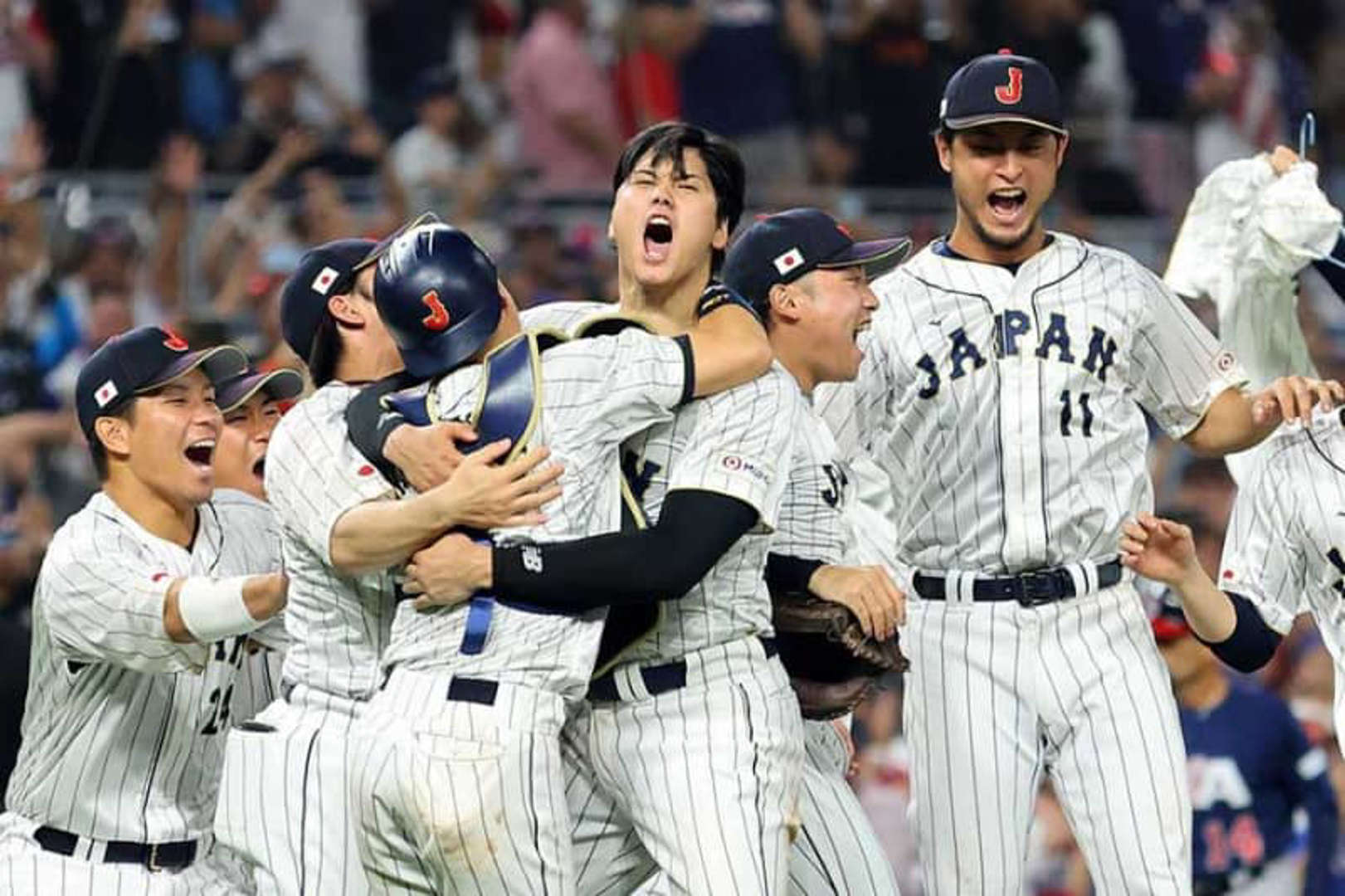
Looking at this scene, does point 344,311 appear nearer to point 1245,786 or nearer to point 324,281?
point 324,281

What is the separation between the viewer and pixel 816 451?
593 cm

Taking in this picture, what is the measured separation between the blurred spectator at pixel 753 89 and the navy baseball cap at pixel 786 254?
20.8ft

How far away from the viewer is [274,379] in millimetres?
6637

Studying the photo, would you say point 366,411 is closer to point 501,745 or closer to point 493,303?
point 493,303

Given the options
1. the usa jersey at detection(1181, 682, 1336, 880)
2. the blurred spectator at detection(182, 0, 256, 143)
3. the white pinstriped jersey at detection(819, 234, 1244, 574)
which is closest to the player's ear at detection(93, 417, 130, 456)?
the white pinstriped jersey at detection(819, 234, 1244, 574)

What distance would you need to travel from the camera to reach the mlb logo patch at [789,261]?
602 centimetres

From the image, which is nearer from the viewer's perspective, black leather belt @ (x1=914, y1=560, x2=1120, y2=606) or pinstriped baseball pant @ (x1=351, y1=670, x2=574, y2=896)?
pinstriped baseball pant @ (x1=351, y1=670, x2=574, y2=896)

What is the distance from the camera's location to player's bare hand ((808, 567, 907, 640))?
5.44m

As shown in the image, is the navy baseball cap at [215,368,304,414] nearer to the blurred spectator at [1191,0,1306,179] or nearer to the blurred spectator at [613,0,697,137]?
the blurred spectator at [613,0,697,137]

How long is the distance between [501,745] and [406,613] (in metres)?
0.37

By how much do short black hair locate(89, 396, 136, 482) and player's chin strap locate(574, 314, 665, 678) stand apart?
54.3 inches

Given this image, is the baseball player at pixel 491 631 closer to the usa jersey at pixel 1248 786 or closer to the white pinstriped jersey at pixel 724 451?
the white pinstriped jersey at pixel 724 451

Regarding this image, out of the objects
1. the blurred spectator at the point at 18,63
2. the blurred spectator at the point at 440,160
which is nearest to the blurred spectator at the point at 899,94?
the blurred spectator at the point at 440,160

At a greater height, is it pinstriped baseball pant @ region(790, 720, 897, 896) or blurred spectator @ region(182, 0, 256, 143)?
blurred spectator @ region(182, 0, 256, 143)
